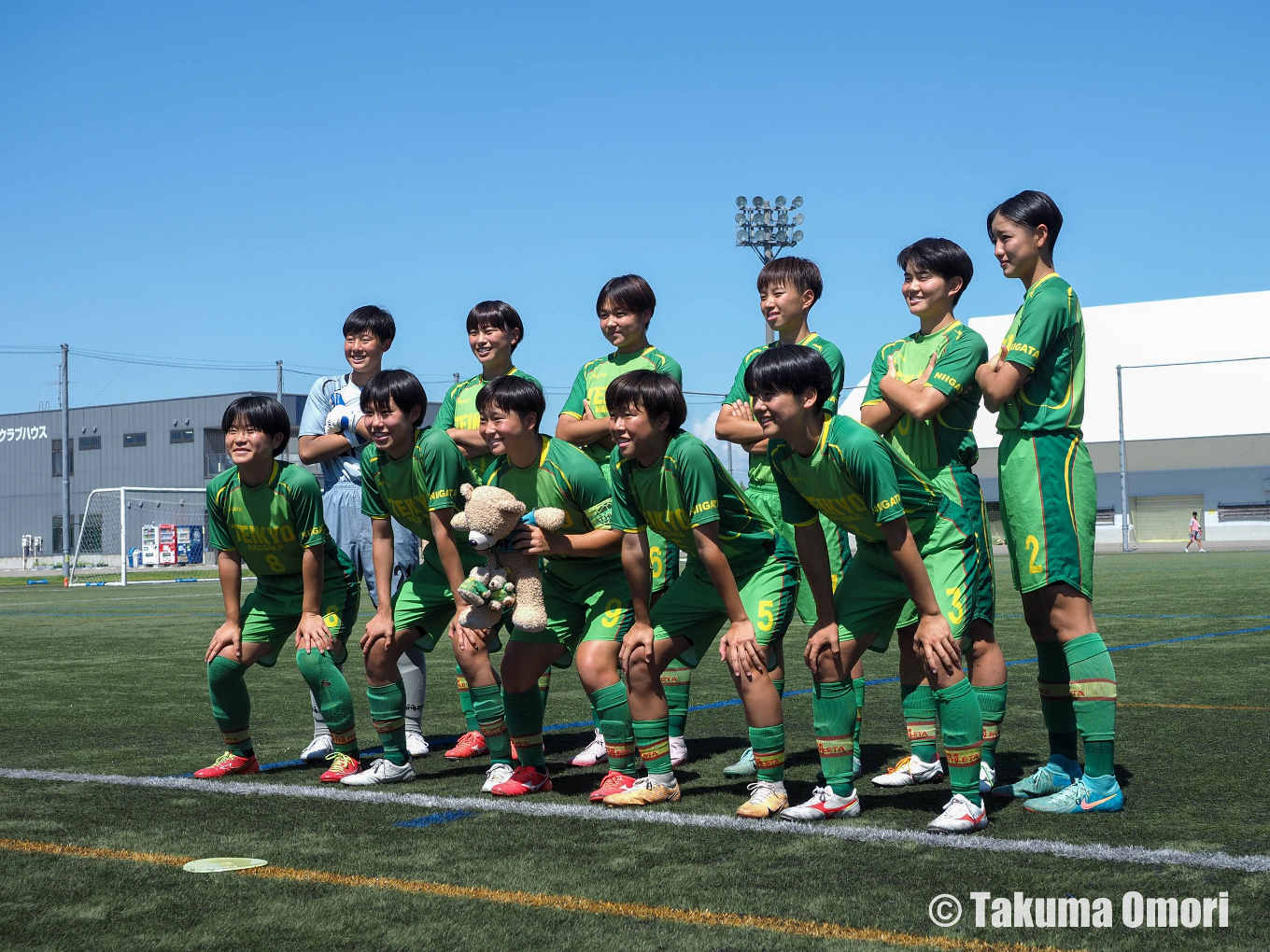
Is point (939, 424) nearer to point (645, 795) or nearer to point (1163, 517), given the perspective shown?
point (645, 795)

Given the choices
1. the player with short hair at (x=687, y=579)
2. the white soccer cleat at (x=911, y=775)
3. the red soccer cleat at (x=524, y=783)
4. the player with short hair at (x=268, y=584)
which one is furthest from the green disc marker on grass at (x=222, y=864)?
the white soccer cleat at (x=911, y=775)

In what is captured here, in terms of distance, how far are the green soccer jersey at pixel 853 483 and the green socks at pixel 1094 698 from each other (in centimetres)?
68

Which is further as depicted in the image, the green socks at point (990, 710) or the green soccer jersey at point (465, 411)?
the green soccer jersey at point (465, 411)

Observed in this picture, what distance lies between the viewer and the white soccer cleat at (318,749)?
19.1 ft

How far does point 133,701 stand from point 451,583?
3872 mm

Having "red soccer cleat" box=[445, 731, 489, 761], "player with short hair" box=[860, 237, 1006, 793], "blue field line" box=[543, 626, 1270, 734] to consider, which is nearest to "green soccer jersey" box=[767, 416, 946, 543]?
"player with short hair" box=[860, 237, 1006, 793]

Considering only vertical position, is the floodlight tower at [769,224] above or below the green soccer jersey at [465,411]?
above

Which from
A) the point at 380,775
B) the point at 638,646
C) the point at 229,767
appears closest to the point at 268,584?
the point at 229,767

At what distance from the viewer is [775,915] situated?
3.23 meters

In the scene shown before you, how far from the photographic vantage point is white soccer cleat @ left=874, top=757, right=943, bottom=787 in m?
5.02

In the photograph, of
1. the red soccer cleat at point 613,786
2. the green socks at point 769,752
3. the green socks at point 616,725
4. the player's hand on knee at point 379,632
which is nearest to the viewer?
the green socks at point 769,752

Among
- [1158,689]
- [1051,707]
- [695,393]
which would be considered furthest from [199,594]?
[695,393]

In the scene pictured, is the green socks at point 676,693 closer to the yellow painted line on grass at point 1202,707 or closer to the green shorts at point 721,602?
the green shorts at point 721,602

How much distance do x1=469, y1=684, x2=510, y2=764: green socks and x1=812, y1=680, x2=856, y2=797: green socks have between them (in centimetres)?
125
